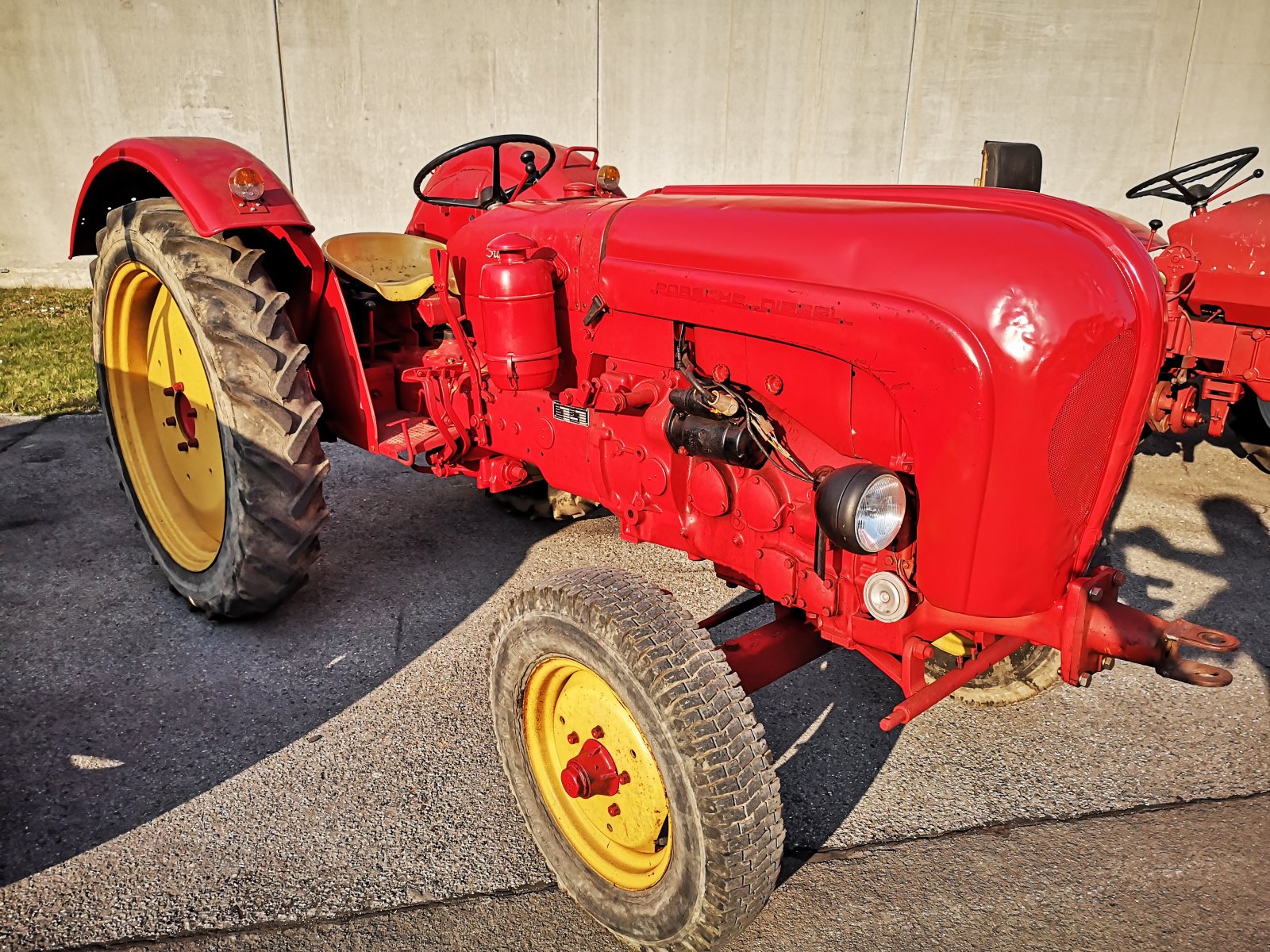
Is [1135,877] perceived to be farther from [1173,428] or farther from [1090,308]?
[1173,428]

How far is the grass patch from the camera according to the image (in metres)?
5.62

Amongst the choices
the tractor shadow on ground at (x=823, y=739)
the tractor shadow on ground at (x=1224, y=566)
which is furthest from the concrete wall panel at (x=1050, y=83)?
the tractor shadow on ground at (x=823, y=739)

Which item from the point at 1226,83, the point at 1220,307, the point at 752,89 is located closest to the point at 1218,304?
the point at 1220,307

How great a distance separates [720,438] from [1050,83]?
8842 mm

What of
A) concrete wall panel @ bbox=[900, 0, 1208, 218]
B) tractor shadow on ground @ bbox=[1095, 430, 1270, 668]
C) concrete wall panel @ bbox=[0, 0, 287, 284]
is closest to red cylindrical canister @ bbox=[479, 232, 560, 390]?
tractor shadow on ground @ bbox=[1095, 430, 1270, 668]

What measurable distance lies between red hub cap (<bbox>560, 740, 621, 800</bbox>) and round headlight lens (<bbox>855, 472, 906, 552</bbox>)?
0.69 metres

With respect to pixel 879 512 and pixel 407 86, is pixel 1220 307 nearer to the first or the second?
pixel 879 512

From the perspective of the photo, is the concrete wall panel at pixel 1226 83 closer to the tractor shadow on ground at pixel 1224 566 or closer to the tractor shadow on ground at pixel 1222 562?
the tractor shadow on ground at pixel 1222 562

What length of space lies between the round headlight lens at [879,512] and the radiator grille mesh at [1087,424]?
278 millimetres

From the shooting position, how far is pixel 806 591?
2.10 metres

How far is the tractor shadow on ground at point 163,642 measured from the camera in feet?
7.89

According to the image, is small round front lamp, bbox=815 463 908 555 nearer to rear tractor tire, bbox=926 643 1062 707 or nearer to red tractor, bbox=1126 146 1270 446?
rear tractor tire, bbox=926 643 1062 707

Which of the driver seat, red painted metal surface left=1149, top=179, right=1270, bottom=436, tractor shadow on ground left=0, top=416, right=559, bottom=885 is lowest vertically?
tractor shadow on ground left=0, top=416, right=559, bottom=885

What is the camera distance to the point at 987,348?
1656 mm
